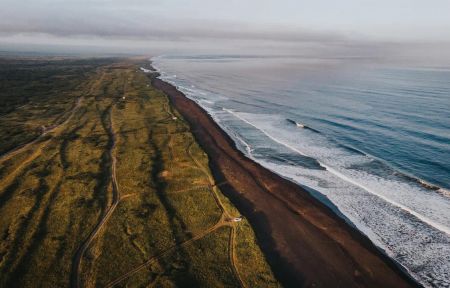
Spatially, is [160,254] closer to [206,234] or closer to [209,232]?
[206,234]

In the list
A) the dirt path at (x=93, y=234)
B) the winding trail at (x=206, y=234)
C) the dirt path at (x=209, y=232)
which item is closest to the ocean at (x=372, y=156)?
the dirt path at (x=209, y=232)

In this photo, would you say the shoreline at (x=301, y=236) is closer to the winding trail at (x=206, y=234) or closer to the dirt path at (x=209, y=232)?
the dirt path at (x=209, y=232)

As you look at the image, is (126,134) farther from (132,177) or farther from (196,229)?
(196,229)

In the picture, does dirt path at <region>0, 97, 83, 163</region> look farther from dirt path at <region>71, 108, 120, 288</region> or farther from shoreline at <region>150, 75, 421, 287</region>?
shoreline at <region>150, 75, 421, 287</region>

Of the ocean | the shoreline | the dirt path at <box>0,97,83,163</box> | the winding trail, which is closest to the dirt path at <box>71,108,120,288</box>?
the winding trail

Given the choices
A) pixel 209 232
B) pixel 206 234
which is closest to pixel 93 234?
pixel 206 234
